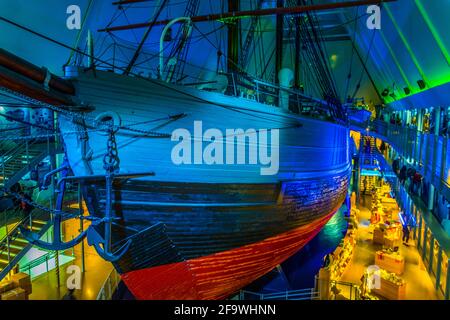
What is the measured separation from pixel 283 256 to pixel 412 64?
9.76m

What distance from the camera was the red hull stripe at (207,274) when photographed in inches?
191

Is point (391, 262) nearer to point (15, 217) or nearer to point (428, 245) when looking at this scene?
point (428, 245)

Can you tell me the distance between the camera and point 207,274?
202 inches

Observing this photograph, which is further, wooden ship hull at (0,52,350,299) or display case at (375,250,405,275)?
display case at (375,250,405,275)

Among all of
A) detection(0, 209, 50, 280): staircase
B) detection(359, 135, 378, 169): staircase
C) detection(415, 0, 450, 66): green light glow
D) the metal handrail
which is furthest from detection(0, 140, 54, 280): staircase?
detection(359, 135, 378, 169): staircase

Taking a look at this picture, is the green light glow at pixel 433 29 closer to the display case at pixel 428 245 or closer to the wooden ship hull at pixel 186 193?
the display case at pixel 428 245

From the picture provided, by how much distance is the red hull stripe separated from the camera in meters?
4.86

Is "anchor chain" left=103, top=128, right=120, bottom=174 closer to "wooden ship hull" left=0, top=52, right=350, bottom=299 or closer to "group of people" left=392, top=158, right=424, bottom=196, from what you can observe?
"wooden ship hull" left=0, top=52, right=350, bottom=299

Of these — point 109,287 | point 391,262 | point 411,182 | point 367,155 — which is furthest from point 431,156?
point 367,155

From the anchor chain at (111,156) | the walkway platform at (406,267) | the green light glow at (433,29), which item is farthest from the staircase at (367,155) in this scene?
the anchor chain at (111,156)

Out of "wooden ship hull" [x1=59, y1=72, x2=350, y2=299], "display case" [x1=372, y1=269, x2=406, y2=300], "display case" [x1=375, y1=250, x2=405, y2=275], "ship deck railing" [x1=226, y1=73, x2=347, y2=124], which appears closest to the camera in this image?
"wooden ship hull" [x1=59, y1=72, x2=350, y2=299]

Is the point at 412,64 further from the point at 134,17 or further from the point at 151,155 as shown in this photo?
the point at 151,155

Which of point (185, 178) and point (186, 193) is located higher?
point (185, 178)

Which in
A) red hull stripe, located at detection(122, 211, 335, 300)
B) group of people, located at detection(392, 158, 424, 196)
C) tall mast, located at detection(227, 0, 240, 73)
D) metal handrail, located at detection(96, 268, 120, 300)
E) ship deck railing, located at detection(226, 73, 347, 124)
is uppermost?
tall mast, located at detection(227, 0, 240, 73)
